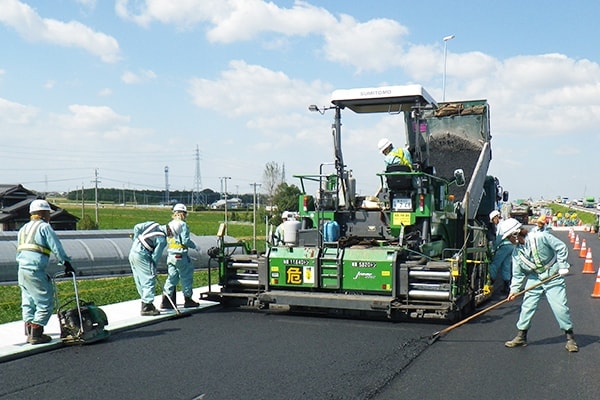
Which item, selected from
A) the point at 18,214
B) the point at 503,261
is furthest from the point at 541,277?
the point at 18,214

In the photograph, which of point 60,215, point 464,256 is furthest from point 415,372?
point 60,215

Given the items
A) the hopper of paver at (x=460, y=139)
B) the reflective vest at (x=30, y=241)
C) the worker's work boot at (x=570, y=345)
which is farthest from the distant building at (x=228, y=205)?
the worker's work boot at (x=570, y=345)

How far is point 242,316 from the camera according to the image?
8.50 m

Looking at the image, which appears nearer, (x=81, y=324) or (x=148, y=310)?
(x=81, y=324)

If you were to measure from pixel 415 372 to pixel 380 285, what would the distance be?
2252mm

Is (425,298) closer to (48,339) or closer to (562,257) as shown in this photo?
(562,257)

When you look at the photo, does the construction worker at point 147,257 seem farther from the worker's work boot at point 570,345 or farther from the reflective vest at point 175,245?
the worker's work boot at point 570,345

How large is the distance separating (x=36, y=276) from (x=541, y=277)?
5.51 metres

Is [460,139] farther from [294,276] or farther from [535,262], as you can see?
[535,262]

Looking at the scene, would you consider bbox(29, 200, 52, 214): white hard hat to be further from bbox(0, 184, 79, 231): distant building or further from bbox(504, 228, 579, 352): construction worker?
bbox(0, 184, 79, 231): distant building

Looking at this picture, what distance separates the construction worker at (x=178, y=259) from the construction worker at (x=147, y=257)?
1.25ft

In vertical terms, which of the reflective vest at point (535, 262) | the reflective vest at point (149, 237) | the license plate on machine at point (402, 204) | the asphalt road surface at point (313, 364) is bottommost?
the asphalt road surface at point (313, 364)

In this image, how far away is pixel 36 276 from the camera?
6602 millimetres

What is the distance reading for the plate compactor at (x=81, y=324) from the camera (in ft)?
22.0
